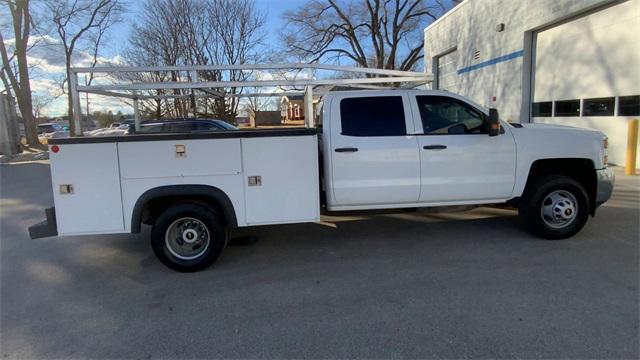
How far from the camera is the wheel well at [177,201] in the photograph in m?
4.62

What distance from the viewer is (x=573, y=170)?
568 centimetres

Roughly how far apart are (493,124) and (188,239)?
3.86m

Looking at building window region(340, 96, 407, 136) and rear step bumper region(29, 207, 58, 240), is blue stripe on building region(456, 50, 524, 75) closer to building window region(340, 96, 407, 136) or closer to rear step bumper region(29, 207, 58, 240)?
building window region(340, 96, 407, 136)

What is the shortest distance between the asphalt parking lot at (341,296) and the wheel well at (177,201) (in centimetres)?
62

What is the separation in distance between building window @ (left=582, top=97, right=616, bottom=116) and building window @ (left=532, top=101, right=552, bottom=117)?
6.37 ft

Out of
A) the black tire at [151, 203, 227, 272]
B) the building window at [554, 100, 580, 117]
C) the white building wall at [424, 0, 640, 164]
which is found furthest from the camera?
the building window at [554, 100, 580, 117]

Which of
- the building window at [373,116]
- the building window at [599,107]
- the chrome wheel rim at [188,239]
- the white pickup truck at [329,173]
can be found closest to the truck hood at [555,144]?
the white pickup truck at [329,173]

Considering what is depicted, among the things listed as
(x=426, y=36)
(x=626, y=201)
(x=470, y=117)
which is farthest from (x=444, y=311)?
(x=426, y=36)

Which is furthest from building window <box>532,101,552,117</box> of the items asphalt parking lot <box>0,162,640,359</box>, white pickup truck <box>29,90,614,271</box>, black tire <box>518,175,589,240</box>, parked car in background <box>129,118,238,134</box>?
parked car in background <box>129,118,238,134</box>

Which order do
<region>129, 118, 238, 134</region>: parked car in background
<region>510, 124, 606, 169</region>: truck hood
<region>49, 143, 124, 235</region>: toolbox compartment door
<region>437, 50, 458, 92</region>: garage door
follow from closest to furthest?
<region>49, 143, 124, 235</region>: toolbox compartment door
<region>510, 124, 606, 169</region>: truck hood
<region>129, 118, 238, 134</region>: parked car in background
<region>437, 50, 458, 92</region>: garage door

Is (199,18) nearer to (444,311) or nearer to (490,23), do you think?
(490,23)

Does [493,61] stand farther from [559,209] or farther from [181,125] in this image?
[559,209]

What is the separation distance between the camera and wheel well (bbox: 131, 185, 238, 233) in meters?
4.62

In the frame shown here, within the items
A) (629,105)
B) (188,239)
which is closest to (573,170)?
(188,239)
